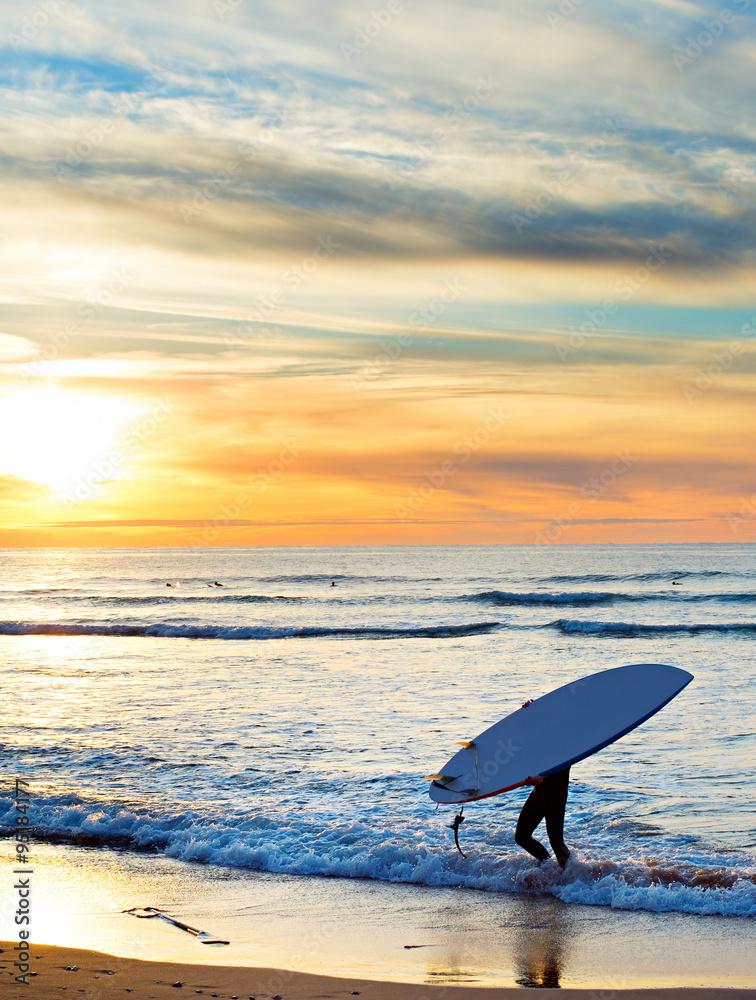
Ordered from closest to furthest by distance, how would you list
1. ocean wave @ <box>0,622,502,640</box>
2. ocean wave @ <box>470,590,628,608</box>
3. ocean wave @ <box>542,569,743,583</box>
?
1. ocean wave @ <box>0,622,502,640</box>
2. ocean wave @ <box>470,590,628,608</box>
3. ocean wave @ <box>542,569,743,583</box>

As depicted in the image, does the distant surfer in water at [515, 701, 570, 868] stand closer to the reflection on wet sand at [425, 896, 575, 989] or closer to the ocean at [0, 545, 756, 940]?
the ocean at [0, 545, 756, 940]

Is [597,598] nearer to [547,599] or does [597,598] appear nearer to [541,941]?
[547,599]

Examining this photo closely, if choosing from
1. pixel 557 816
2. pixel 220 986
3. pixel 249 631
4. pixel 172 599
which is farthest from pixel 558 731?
pixel 172 599

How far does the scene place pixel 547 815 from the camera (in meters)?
8.02

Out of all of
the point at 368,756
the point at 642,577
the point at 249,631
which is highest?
the point at 642,577

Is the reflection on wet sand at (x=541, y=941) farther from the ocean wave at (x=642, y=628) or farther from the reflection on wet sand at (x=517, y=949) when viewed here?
the ocean wave at (x=642, y=628)

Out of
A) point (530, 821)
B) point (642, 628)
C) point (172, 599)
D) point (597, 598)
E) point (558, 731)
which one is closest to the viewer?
point (530, 821)

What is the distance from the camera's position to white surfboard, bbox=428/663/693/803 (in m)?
7.81

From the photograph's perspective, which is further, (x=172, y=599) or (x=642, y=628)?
(x=172, y=599)

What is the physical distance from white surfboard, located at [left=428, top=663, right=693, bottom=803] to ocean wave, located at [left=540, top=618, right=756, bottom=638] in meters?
25.3

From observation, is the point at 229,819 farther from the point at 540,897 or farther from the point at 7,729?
the point at 7,729

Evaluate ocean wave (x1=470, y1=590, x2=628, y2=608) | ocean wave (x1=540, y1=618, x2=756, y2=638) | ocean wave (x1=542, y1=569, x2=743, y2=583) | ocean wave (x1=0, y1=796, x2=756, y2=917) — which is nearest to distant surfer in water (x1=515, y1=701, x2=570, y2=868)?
ocean wave (x1=0, y1=796, x2=756, y2=917)

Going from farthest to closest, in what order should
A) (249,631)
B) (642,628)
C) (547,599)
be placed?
(547,599)
(249,631)
(642,628)

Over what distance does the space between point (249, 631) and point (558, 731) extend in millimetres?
28308
